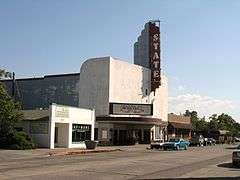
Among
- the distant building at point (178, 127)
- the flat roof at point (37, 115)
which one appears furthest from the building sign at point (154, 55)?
the flat roof at point (37, 115)

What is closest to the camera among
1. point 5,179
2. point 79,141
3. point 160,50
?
point 5,179

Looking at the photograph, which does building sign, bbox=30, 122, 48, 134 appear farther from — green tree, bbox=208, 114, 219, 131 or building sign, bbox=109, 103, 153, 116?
green tree, bbox=208, 114, 219, 131

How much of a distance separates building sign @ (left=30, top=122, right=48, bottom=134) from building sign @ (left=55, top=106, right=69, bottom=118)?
1569 mm

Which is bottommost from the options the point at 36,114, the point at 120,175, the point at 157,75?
the point at 120,175

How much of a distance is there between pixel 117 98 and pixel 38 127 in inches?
774

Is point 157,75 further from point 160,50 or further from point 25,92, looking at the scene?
point 25,92

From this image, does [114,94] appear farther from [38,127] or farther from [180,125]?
[180,125]

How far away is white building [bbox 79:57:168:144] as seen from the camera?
67250mm

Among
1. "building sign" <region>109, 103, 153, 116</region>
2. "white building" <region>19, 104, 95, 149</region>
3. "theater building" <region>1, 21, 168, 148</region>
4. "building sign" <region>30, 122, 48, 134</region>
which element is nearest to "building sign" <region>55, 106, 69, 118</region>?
"white building" <region>19, 104, 95, 149</region>

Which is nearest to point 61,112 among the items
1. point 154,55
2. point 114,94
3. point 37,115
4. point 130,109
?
point 37,115

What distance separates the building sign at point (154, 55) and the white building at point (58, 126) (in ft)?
65.0

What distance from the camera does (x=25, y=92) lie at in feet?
263

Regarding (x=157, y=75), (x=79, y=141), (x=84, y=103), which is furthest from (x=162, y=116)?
(x=79, y=141)

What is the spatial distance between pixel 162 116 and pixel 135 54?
12369mm
